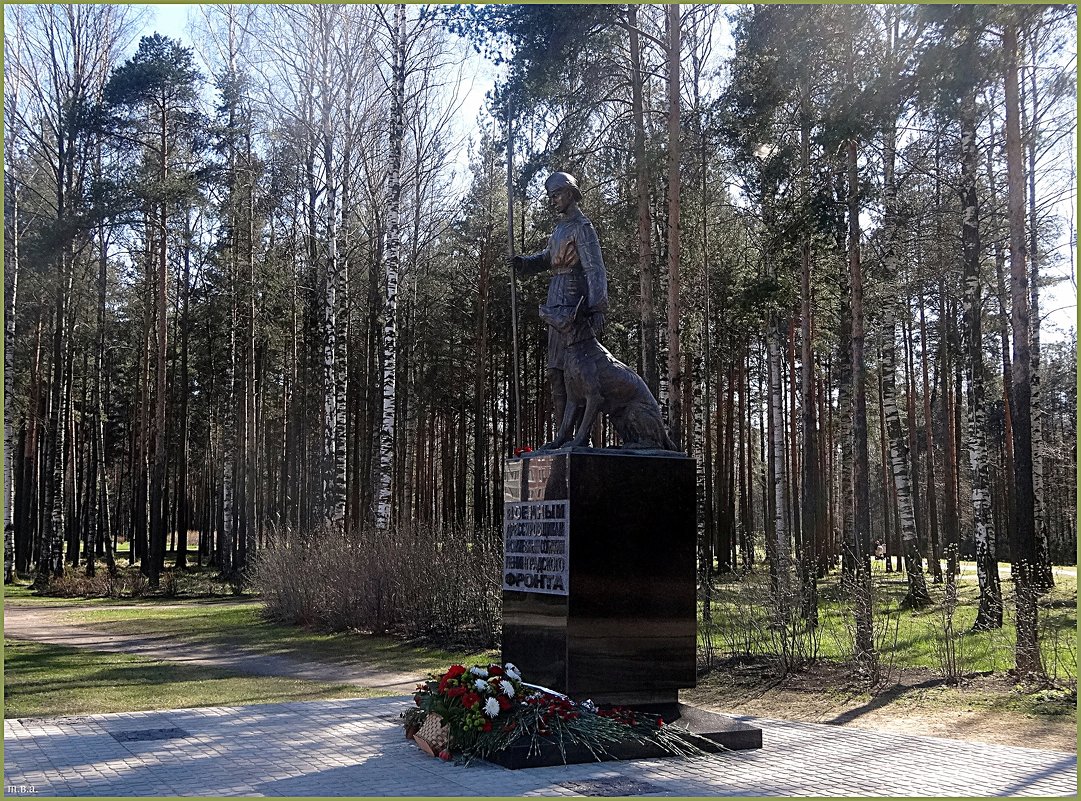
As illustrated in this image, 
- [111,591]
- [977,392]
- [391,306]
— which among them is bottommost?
[111,591]

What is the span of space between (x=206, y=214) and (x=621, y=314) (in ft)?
40.4

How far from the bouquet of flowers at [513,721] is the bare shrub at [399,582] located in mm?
8227

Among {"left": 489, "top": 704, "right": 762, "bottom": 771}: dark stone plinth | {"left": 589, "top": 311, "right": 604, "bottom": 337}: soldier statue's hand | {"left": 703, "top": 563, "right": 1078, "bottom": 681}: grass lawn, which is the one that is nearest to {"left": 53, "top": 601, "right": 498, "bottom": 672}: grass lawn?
{"left": 703, "top": 563, "right": 1078, "bottom": 681}: grass lawn

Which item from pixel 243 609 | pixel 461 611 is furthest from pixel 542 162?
pixel 243 609

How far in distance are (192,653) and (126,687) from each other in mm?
3943

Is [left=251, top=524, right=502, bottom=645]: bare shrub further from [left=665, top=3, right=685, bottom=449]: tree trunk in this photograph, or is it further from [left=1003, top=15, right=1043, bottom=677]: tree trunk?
[left=1003, top=15, right=1043, bottom=677]: tree trunk

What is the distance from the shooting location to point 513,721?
7.35 m

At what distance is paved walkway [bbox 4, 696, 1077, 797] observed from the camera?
637 cm

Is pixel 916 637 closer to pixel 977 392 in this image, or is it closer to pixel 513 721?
pixel 977 392

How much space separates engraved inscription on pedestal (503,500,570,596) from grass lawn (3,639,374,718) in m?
3.33

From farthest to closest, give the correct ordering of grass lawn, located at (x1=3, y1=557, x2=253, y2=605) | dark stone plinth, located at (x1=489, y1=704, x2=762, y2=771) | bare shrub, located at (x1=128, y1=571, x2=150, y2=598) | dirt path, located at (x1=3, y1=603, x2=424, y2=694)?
bare shrub, located at (x1=128, y1=571, x2=150, y2=598)
grass lawn, located at (x1=3, y1=557, x2=253, y2=605)
dirt path, located at (x1=3, y1=603, x2=424, y2=694)
dark stone plinth, located at (x1=489, y1=704, x2=762, y2=771)

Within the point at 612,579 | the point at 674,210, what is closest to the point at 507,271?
the point at 674,210

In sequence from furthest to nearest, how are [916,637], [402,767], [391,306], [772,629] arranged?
[391,306] < [916,637] < [772,629] < [402,767]

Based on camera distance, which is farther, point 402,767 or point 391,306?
point 391,306
